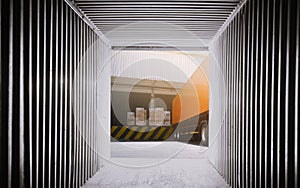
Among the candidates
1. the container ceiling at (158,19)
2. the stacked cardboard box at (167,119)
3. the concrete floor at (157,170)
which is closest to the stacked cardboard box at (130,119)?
the stacked cardboard box at (167,119)

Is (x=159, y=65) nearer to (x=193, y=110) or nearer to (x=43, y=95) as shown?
(x=193, y=110)

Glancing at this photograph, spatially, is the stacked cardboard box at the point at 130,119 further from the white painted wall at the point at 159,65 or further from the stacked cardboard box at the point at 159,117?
the white painted wall at the point at 159,65

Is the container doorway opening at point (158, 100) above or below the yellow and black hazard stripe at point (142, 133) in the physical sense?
above

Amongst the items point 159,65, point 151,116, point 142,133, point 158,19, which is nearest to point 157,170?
point 158,19

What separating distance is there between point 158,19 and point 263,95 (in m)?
4.13

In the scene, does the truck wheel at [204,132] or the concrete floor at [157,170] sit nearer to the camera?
the concrete floor at [157,170]

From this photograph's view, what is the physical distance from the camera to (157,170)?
9734 mm

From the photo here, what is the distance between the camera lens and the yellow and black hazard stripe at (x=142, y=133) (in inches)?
723

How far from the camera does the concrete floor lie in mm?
8141

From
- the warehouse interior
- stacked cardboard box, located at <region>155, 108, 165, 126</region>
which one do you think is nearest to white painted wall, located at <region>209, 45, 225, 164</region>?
the warehouse interior

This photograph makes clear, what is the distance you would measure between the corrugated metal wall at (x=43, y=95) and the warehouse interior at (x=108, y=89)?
0.01 m

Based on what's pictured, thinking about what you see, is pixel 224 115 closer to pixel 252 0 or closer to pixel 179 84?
pixel 252 0

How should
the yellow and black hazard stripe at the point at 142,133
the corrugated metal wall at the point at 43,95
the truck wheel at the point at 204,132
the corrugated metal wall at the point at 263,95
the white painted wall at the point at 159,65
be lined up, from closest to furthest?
1. the corrugated metal wall at the point at 43,95
2. the corrugated metal wall at the point at 263,95
3. the truck wheel at the point at 204,132
4. the white painted wall at the point at 159,65
5. the yellow and black hazard stripe at the point at 142,133

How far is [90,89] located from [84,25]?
1.62m
